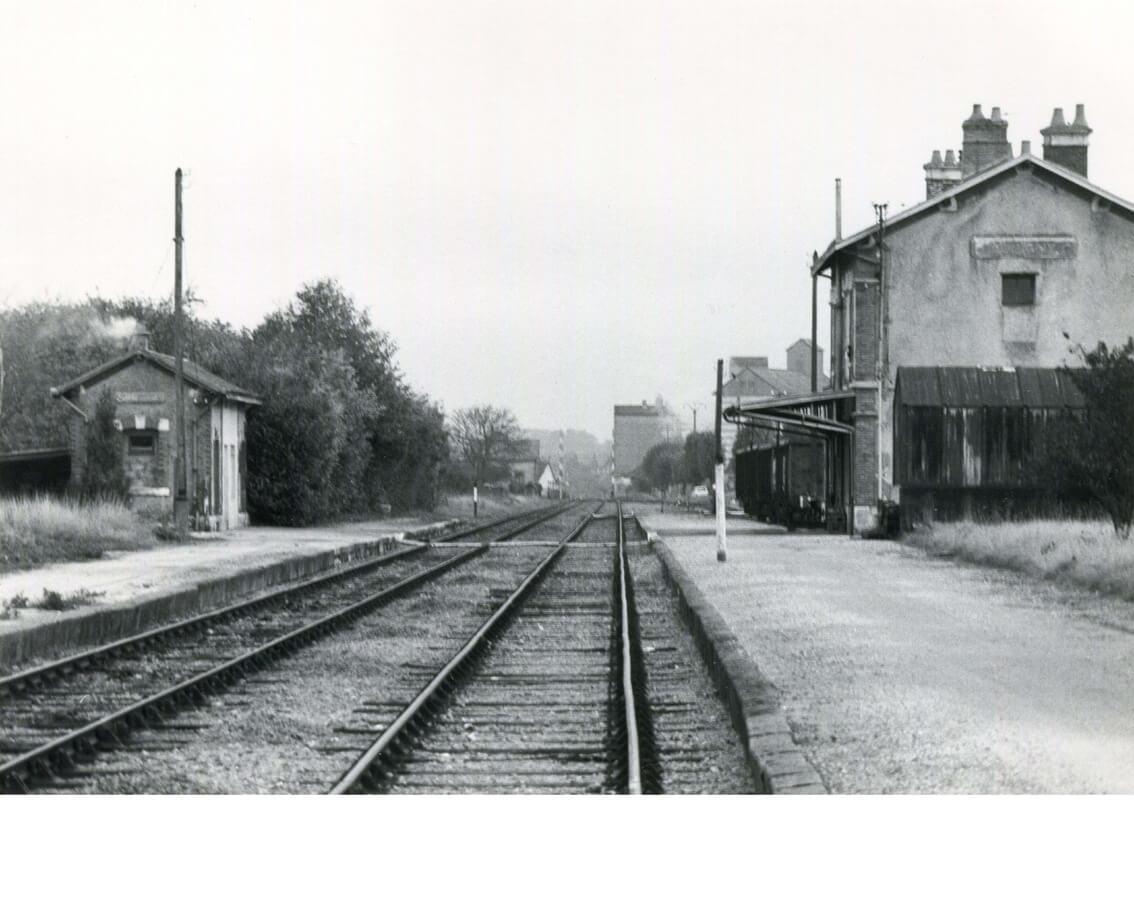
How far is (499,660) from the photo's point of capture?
13.7 m

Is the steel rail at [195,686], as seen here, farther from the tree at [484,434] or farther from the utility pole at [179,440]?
the tree at [484,434]

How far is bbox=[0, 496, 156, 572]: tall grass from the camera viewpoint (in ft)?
72.1

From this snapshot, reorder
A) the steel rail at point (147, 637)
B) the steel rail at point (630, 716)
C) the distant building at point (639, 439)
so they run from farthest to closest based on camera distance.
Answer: the distant building at point (639, 439), the steel rail at point (147, 637), the steel rail at point (630, 716)

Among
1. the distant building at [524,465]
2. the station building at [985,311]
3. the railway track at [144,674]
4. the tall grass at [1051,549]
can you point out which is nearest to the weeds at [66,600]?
the railway track at [144,674]

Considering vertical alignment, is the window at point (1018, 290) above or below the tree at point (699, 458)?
above

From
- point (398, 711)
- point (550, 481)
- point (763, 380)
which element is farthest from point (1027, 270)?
point (550, 481)

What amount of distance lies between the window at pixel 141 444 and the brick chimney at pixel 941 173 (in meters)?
17.2

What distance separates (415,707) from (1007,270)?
69.0 feet

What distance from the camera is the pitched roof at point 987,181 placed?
2802 cm

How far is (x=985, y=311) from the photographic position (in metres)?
28.7

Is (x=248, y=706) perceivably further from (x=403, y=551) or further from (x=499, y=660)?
(x=403, y=551)

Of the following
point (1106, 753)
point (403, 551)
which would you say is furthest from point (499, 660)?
point (403, 551)

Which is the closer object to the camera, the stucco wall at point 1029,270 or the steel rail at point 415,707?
the steel rail at point 415,707

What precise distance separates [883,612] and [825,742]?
23.1 ft
